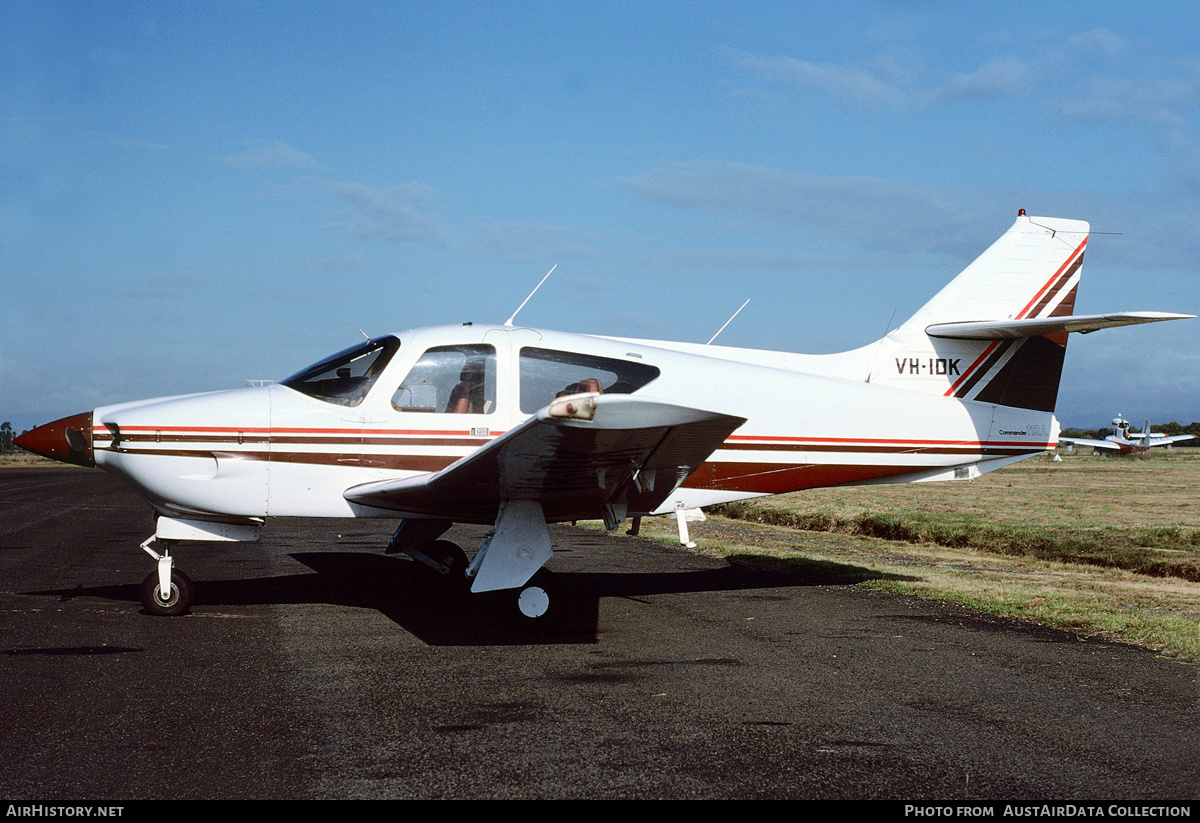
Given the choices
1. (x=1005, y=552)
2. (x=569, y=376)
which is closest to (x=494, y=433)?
(x=569, y=376)

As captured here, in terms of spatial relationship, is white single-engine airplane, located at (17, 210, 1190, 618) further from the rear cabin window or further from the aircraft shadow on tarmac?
the aircraft shadow on tarmac

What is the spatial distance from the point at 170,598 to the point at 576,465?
3562mm

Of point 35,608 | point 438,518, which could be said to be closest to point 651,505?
point 438,518

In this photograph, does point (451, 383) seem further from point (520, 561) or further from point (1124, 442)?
point (1124, 442)

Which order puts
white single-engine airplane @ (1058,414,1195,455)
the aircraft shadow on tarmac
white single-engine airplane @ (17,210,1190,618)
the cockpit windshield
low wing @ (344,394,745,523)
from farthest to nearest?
white single-engine airplane @ (1058,414,1195,455) < the cockpit windshield < the aircraft shadow on tarmac < white single-engine airplane @ (17,210,1190,618) < low wing @ (344,394,745,523)

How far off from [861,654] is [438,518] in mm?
3635

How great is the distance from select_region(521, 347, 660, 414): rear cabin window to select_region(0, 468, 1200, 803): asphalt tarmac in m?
1.86

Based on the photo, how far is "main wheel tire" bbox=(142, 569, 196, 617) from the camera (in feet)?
24.2

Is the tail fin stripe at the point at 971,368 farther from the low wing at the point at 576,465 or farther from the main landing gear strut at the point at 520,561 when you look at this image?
the main landing gear strut at the point at 520,561

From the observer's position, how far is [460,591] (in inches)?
354

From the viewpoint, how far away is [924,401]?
360 inches

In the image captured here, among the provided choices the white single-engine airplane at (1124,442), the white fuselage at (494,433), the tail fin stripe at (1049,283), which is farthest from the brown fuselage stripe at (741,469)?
the white single-engine airplane at (1124,442)

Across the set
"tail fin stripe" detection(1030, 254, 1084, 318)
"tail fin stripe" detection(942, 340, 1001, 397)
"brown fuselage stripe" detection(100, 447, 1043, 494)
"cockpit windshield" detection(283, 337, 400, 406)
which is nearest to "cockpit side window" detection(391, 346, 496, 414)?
"cockpit windshield" detection(283, 337, 400, 406)

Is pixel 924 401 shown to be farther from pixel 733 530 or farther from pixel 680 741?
pixel 733 530
